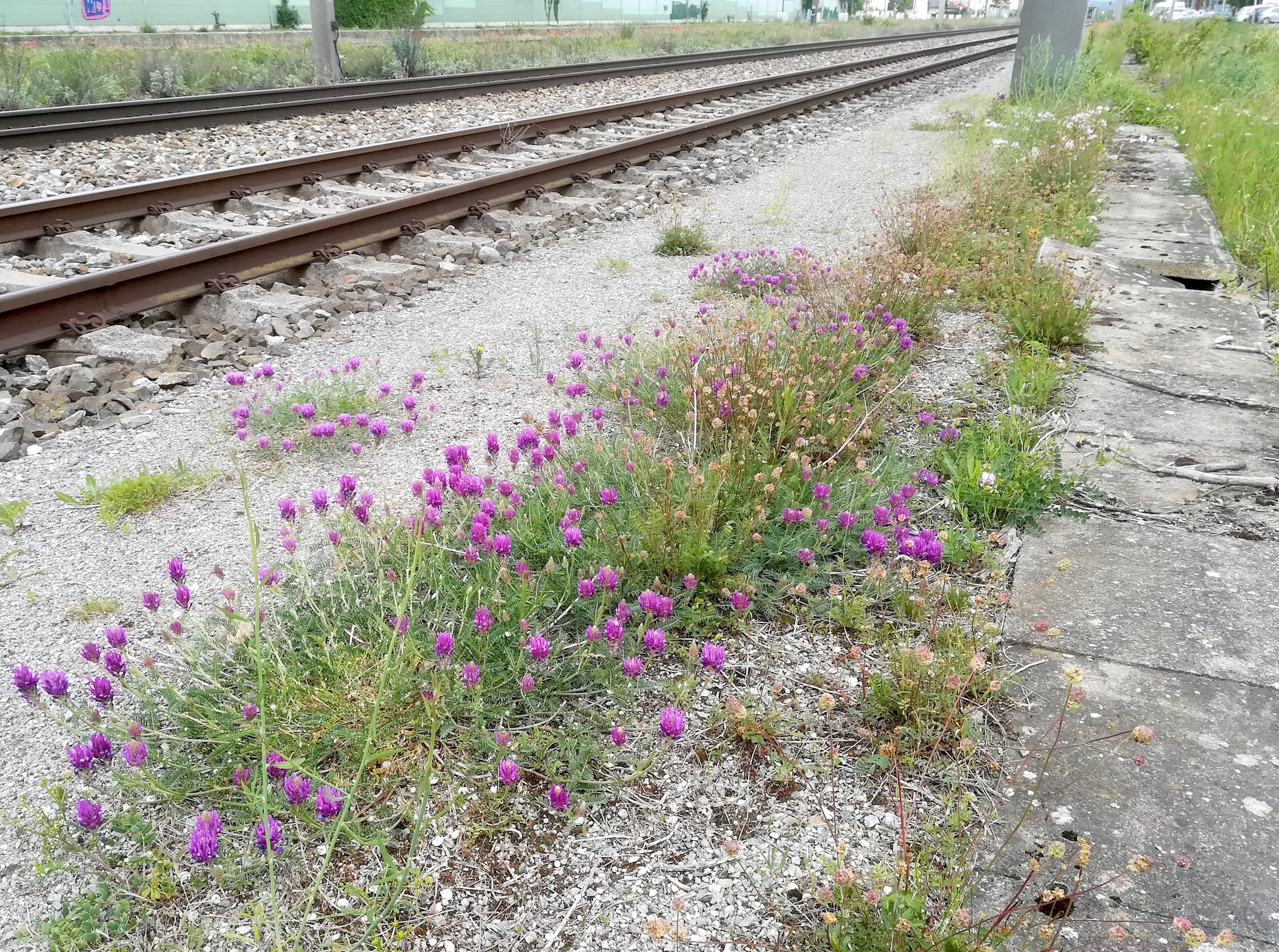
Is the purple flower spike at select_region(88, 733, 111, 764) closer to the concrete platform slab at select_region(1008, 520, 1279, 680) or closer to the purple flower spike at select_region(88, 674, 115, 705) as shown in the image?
the purple flower spike at select_region(88, 674, 115, 705)

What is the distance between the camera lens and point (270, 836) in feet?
6.19

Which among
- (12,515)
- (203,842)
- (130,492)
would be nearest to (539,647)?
(203,842)

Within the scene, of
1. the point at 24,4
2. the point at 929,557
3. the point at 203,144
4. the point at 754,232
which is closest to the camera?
the point at 929,557

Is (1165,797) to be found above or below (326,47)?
below

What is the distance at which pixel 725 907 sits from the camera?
1.88 metres

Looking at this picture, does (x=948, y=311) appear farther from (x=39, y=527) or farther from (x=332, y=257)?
(x=39, y=527)

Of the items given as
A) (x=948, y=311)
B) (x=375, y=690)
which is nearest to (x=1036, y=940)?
(x=375, y=690)

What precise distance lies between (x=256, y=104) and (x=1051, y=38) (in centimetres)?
1268

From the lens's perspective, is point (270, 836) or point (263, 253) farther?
point (263, 253)

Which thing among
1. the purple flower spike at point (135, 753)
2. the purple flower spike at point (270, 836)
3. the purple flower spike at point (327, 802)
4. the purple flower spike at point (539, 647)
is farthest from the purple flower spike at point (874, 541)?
the purple flower spike at point (135, 753)

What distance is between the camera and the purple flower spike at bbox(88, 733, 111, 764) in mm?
1928

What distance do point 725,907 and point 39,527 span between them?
2.85 metres

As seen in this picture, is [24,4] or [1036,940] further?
[24,4]

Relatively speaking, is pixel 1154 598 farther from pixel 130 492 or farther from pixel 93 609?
pixel 130 492
